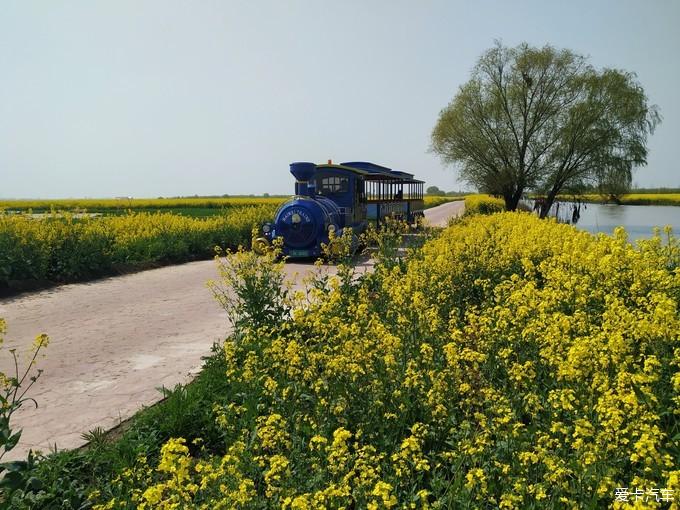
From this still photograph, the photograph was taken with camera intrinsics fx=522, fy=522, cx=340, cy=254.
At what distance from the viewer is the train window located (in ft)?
57.9

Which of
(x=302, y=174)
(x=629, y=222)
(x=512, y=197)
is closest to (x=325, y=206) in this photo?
(x=302, y=174)

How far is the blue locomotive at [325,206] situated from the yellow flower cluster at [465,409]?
24.1ft

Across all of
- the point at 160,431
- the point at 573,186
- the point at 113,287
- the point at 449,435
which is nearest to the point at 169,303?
the point at 113,287

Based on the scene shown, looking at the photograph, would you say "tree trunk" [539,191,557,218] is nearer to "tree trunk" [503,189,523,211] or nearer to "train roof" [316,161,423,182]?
"tree trunk" [503,189,523,211]

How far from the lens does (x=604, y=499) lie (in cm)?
290

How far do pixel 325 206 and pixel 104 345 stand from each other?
9671 mm

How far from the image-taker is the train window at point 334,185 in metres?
17.6

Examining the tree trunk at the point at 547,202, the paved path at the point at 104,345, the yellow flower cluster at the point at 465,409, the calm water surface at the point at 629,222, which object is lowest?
the paved path at the point at 104,345

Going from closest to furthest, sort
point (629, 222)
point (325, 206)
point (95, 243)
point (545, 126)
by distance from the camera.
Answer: point (95, 243)
point (325, 206)
point (545, 126)
point (629, 222)

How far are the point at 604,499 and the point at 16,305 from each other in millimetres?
10219

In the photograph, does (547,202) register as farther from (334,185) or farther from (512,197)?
(334,185)

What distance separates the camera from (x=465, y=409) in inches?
168

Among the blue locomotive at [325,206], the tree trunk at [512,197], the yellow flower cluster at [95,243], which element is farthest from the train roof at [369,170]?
the tree trunk at [512,197]

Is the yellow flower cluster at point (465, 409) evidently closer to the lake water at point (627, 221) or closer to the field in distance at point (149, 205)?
the lake water at point (627, 221)
